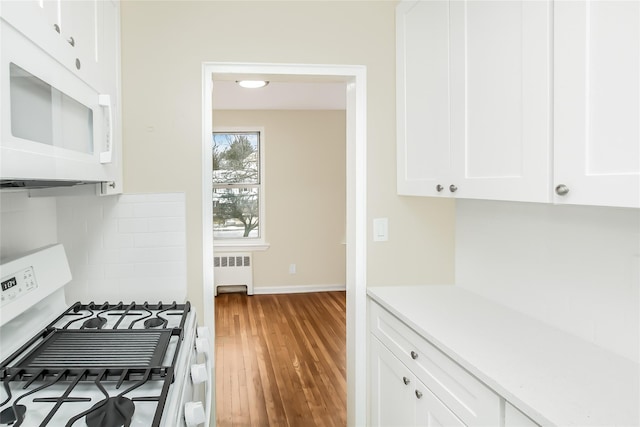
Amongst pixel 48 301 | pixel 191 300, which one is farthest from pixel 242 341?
pixel 48 301

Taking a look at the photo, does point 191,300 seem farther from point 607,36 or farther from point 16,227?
point 607,36

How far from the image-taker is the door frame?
6.93 ft

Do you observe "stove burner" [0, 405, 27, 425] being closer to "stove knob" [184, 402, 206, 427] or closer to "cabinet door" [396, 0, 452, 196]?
"stove knob" [184, 402, 206, 427]

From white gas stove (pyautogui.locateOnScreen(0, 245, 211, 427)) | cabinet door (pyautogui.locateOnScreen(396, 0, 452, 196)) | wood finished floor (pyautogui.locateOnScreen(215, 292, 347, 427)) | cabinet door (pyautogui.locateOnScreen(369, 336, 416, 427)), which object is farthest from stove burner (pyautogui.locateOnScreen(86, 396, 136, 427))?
wood finished floor (pyautogui.locateOnScreen(215, 292, 347, 427))

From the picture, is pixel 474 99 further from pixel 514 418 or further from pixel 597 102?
pixel 514 418

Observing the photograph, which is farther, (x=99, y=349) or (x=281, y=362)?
(x=281, y=362)

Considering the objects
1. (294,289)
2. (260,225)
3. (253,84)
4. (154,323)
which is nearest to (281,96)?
(253,84)

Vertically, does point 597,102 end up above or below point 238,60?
below

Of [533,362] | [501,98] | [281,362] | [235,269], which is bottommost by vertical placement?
[281,362]

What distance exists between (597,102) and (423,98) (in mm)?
941

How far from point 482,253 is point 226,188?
4385 millimetres

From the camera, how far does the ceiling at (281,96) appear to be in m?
4.57

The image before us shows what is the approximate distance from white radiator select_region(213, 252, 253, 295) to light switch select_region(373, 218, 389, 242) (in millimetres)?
3895

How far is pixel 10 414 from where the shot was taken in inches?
38.8
